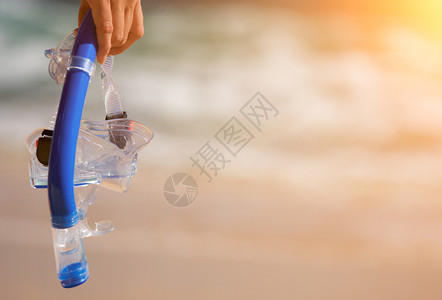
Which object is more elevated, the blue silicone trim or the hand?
the hand

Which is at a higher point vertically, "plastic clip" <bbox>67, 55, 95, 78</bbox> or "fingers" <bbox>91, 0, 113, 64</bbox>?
"fingers" <bbox>91, 0, 113, 64</bbox>

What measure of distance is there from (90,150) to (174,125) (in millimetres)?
1565

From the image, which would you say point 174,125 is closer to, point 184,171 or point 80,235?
point 184,171

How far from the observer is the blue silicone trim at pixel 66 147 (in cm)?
46

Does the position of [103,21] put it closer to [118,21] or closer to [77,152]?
[118,21]

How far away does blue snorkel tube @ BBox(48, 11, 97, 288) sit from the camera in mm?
461

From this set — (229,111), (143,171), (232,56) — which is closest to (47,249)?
(143,171)

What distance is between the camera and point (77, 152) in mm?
539

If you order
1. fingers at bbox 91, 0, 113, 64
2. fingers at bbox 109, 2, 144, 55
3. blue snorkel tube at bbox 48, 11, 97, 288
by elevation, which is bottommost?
blue snorkel tube at bbox 48, 11, 97, 288

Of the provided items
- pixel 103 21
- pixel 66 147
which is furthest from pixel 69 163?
pixel 103 21

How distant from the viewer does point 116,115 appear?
601mm

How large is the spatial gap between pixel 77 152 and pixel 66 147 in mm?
80

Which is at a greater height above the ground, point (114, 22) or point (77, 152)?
→ point (114, 22)

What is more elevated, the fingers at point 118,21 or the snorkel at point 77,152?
the fingers at point 118,21
